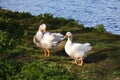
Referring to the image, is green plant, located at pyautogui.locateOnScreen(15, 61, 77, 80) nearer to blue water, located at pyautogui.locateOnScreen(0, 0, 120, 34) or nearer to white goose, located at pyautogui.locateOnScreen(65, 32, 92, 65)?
white goose, located at pyautogui.locateOnScreen(65, 32, 92, 65)

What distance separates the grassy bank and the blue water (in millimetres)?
8570

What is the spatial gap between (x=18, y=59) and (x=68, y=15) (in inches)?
761

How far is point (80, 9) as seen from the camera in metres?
36.6

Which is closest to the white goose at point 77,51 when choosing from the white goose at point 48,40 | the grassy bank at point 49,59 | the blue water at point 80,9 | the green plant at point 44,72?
the grassy bank at point 49,59

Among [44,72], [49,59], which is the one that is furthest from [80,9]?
[44,72]

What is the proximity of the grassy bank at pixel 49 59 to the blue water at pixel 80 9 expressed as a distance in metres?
8.57

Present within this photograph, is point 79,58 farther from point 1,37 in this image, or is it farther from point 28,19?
point 28,19

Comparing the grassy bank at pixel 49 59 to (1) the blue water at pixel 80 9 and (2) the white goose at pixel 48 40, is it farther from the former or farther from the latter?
(1) the blue water at pixel 80 9

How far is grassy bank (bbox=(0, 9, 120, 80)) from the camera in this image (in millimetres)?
12359

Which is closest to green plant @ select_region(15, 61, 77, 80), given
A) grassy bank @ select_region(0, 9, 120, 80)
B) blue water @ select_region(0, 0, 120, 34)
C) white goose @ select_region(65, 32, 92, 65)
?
grassy bank @ select_region(0, 9, 120, 80)

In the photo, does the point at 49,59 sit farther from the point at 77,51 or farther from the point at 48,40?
the point at 77,51

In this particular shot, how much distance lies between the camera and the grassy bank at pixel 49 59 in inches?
487

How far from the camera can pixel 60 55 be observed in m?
15.2

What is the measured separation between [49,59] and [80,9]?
22.6 meters
